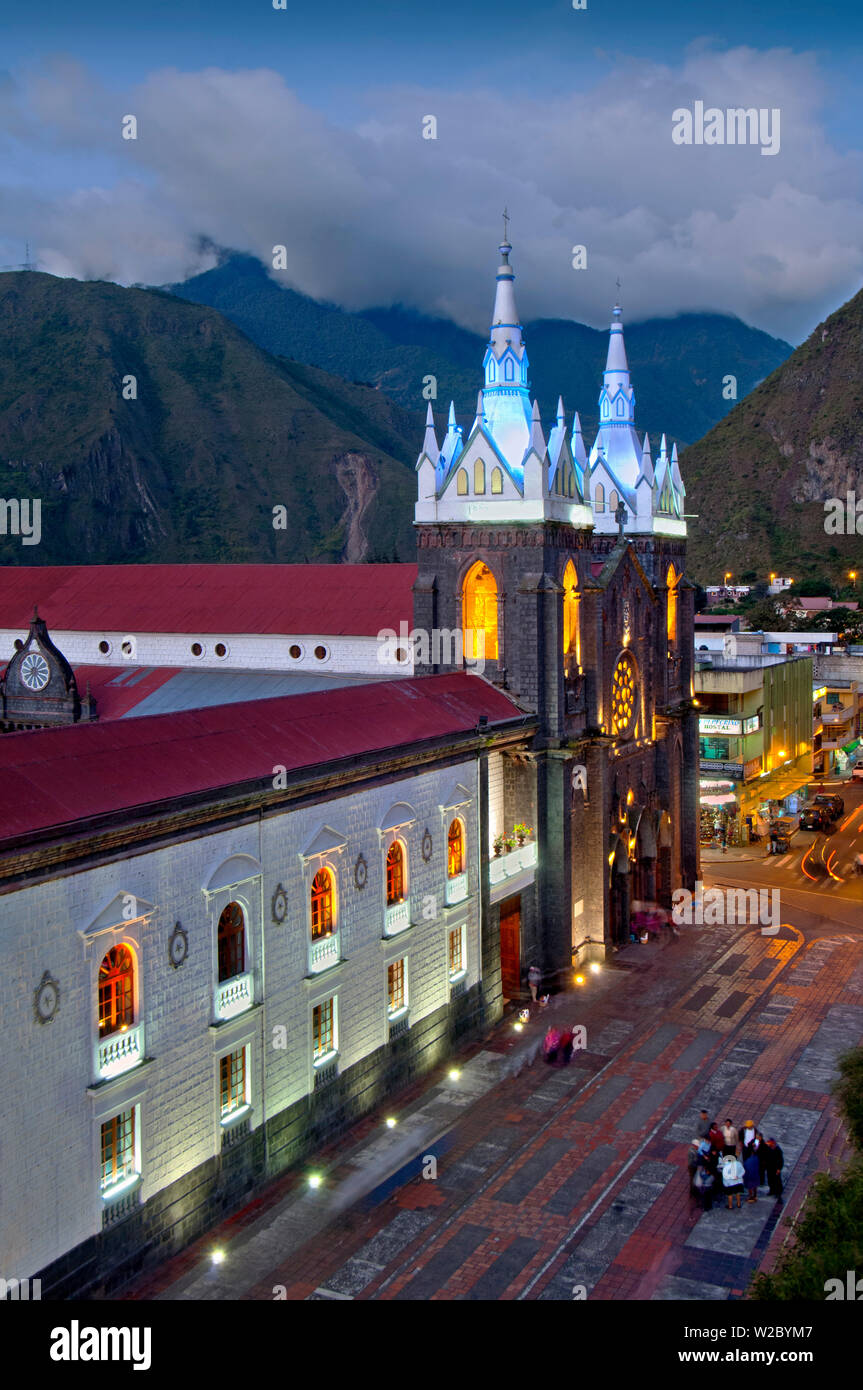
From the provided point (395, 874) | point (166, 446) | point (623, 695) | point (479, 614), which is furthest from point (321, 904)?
point (166, 446)

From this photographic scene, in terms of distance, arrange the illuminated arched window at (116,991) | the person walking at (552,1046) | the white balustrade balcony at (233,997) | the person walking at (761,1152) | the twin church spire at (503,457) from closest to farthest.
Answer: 1. the illuminated arched window at (116,991)
2. the white balustrade balcony at (233,997)
3. the person walking at (761,1152)
4. the person walking at (552,1046)
5. the twin church spire at (503,457)

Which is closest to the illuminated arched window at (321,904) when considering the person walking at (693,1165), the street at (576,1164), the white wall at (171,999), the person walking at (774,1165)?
the white wall at (171,999)

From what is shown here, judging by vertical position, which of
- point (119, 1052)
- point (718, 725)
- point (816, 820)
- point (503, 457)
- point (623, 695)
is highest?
point (503, 457)

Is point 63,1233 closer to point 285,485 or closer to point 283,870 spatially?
point 283,870

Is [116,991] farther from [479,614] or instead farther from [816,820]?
[816,820]

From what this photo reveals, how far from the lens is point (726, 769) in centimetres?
5766

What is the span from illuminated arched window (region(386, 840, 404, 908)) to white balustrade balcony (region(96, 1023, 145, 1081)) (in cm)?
896

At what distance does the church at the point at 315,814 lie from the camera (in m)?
18.8

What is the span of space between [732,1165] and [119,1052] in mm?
12379

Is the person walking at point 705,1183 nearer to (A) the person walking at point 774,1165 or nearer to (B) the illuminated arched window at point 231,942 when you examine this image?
(A) the person walking at point 774,1165

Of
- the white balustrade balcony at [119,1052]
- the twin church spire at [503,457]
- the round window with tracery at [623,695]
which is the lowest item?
the white balustrade balcony at [119,1052]

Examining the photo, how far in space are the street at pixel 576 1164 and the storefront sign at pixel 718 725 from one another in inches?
867

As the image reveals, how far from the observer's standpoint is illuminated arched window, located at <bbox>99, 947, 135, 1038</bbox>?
1955cm

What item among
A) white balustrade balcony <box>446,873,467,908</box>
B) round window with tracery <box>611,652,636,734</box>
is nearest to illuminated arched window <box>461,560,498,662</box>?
round window with tracery <box>611,652,636,734</box>
